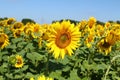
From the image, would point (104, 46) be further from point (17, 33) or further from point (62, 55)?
point (17, 33)

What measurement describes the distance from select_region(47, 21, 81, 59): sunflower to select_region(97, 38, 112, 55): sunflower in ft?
3.01

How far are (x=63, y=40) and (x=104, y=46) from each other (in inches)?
43.5

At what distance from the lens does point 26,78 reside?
16.8ft

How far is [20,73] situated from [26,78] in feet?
0.38

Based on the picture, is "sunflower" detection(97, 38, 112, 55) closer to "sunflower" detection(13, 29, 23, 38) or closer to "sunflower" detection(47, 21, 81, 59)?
"sunflower" detection(47, 21, 81, 59)

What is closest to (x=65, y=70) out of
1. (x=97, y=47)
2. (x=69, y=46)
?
(x=69, y=46)

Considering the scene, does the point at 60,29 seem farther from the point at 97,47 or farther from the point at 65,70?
the point at 97,47

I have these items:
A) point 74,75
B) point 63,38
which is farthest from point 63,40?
point 74,75

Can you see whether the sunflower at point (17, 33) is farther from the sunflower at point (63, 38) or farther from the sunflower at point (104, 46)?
the sunflower at point (63, 38)

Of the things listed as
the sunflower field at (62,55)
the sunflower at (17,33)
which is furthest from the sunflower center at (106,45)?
the sunflower at (17,33)

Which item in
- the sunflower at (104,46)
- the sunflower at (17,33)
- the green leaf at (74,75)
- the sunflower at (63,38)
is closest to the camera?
the sunflower at (63,38)

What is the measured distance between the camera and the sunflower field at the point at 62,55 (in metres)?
4.50

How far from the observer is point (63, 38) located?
14.7 ft

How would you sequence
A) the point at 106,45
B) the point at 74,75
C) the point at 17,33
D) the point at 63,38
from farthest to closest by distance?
the point at 17,33, the point at 106,45, the point at 74,75, the point at 63,38
